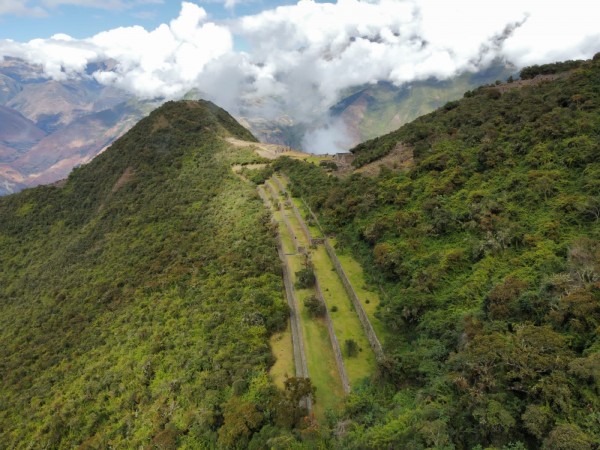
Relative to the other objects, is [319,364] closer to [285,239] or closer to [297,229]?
[285,239]

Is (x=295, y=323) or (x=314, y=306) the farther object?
(x=314, y=306)

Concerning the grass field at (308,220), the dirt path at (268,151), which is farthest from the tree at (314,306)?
the dirt path at (268,151)

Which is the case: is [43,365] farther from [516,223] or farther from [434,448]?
[516,223]

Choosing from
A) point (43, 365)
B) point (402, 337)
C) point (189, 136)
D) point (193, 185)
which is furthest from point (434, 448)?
point (189, 136)

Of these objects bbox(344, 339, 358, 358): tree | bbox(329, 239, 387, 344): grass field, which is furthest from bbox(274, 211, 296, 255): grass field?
bbox(344, 339, 358, 358): tree

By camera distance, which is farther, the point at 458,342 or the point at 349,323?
the point at 349,323

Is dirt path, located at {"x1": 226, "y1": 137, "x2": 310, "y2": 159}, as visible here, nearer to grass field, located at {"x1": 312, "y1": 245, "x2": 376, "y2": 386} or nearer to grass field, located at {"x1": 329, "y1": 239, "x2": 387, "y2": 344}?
grass field, located at {"x1": 312, "y1": 245, "x2": 376, "y2": 386}

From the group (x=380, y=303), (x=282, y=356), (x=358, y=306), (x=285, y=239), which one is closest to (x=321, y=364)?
(x=282, y=356)
